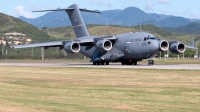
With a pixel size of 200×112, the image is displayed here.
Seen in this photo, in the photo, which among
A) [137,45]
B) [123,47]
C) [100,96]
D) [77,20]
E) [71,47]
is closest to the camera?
[100,96]

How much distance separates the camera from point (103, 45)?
179 feet

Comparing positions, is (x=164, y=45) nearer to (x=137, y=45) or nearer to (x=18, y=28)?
(x=137, y=45)

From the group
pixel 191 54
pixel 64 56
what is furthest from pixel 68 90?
pixel 191 54

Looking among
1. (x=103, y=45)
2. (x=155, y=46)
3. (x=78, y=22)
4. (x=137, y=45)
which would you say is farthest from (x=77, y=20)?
(x=155, y=46)

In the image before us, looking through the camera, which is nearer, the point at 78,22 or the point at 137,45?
the point at 137,45

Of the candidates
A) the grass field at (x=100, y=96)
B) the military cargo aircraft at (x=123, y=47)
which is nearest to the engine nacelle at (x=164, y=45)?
the military cargo aircraft at (x=123, y=47)

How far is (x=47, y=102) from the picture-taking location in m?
18.7

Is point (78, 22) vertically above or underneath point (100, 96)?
above

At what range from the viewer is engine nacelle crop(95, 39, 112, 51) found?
179ft

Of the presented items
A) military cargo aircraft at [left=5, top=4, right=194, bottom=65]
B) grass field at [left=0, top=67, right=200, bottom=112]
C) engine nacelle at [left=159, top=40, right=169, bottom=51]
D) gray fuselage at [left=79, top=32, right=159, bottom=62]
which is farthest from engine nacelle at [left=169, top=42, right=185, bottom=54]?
grass field at [left=0, top=67, right=200, bottom=112]

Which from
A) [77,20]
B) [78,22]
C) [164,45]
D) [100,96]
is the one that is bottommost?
[100,96]

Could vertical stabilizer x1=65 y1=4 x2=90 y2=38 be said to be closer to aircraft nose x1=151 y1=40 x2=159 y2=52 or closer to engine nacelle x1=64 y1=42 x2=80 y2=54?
engine nacelle x1=64 y1=42 x2=80 y2=54

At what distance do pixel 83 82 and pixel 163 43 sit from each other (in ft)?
85.4

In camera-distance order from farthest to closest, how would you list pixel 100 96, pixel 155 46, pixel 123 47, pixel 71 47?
pixel 123 47 < pixel 71 47 < pixel 155 46 < pixel 100 96
